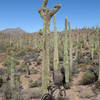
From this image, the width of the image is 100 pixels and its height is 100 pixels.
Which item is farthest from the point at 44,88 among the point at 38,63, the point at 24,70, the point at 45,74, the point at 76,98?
the point at 38,63

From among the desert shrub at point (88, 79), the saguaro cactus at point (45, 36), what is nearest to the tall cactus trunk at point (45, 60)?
the saguaro cactus at point (45, 36)

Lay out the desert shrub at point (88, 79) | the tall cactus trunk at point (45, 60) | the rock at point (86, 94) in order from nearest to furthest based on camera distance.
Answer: the tall cactus trunk at point (45, 60)
the rock at point (86, 94)
the desert shrub at point (88, 79)

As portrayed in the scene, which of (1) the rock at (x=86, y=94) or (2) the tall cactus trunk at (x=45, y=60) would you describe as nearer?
(2) the tall cactus trunk at (x=45, y=60)

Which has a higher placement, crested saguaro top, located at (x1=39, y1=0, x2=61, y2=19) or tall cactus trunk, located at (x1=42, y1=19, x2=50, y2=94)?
crested saguaro top, located at (x1=39, y1=0, x2=61, y2=19)

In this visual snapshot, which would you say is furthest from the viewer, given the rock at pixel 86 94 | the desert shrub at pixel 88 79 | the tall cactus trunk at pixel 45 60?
the desert shrub at pixel 88 79

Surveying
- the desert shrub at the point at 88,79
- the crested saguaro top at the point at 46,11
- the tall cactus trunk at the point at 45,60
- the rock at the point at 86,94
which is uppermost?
the crested saguaro top at the point at 46,11

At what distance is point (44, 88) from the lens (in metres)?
6.68

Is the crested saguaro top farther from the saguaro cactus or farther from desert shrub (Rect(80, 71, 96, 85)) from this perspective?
desert shrub (Rect(80, 71, 96, 85))

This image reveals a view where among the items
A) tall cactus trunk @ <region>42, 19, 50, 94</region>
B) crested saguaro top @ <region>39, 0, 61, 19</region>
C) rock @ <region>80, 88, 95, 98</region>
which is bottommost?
rock @ <region>80, 88, 95, 98</region>

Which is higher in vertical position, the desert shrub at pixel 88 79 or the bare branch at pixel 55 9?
the bare branch at pixel 55 9

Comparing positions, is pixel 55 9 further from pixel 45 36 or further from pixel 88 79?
pixel 88 79

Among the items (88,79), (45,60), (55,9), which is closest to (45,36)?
(45,60)

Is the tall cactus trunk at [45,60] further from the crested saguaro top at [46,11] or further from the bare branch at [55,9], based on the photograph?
the bare branch at [55,9]

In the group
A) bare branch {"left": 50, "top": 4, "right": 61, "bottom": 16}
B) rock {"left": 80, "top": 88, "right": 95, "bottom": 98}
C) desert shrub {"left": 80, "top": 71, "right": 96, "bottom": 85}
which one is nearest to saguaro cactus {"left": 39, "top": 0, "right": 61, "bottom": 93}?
bare branch {"left": 50, "top": 4, "right": 61, "bottom": 16}
